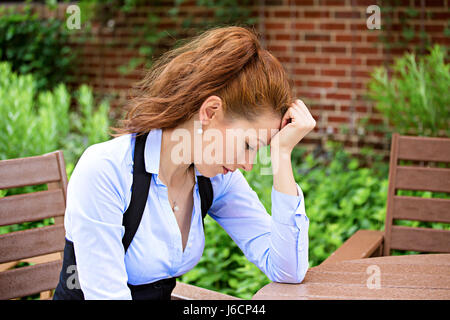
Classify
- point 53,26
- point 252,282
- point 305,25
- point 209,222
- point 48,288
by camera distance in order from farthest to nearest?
1. point 53,26
2. point 305,25
3. point 209,222
4. point 252,282
5. point 48,288

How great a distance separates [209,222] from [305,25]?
2237mm

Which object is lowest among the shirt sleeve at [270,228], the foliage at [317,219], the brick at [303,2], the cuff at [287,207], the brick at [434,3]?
the foliage at [317,219]

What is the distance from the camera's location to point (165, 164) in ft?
5.21

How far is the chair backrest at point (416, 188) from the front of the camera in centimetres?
235

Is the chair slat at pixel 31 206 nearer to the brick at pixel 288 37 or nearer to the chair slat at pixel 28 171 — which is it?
the chair slat at pixel 28 171

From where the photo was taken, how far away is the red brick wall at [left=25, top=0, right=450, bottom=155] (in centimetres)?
417

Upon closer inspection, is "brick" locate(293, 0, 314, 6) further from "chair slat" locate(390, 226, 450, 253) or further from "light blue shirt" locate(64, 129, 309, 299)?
"light blue shirt" locate(64, 129, 309, 299)

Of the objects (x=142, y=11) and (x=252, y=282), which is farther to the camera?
(x=142, y=11)

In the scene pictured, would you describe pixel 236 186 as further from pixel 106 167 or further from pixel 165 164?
pixel 106 167

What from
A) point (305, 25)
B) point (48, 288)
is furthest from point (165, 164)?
point (305, 25)

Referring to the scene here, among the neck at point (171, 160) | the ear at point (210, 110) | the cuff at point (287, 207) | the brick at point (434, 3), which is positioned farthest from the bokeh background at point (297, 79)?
the cuff at point (287, 207)

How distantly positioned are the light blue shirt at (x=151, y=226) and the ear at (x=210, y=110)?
165mm

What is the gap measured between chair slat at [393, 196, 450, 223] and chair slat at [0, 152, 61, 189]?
143 cm

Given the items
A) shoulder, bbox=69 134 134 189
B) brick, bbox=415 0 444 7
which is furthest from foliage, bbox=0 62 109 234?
brick, bbox=415 0 444 7
